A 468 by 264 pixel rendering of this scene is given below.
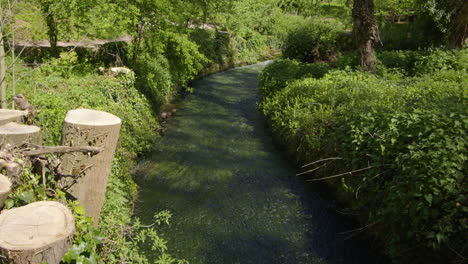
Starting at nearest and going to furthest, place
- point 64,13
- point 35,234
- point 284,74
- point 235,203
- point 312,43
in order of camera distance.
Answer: point 35,234 → point 235,203 → point 64,13 → point 284,74 → point 312,43

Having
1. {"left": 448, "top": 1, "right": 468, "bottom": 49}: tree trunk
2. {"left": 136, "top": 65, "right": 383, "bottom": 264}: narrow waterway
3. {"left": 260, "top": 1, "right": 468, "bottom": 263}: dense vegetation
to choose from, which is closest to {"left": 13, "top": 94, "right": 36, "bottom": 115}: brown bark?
{"left": 136, "top": 65, "right": 383, "bottom": 264}: narrow waterway

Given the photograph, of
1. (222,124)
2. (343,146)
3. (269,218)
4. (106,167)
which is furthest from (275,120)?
(106,167)

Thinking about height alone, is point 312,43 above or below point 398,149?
above

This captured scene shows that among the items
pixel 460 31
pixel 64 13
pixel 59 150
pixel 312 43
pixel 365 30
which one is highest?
pixel 460 31

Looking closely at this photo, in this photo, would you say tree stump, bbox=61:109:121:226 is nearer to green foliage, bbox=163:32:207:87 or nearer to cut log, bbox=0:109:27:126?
cut log, bbox=0:109:27:126

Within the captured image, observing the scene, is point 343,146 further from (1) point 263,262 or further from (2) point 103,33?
(2) point 103,33

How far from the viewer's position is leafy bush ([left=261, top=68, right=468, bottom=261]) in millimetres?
4492

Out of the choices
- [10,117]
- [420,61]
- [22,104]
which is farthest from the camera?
[420,61]

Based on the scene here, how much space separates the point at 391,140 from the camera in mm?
5602

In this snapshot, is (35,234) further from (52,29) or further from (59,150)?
(52,29)

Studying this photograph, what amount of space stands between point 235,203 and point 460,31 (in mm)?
10868

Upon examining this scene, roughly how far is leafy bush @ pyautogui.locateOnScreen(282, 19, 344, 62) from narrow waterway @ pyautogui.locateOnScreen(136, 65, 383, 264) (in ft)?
22.6

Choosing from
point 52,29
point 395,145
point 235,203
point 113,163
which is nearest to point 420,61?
point 395,145

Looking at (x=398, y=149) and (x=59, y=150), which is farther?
(x=398, y=149)
